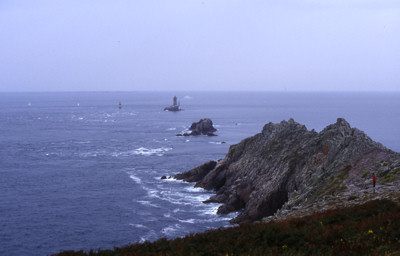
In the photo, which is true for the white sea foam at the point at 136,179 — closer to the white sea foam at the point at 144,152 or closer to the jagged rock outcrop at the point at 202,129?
the white sea foam at the point at 144,152

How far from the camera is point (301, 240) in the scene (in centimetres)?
1698

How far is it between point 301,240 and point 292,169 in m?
33.4

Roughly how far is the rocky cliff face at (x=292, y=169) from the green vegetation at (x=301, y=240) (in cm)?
964

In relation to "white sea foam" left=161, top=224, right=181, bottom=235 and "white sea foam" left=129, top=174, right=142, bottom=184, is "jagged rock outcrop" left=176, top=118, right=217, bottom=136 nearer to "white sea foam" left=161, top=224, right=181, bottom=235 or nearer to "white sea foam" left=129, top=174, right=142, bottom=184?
"white sea foam" left=129, top=174, right=142, bottom=184

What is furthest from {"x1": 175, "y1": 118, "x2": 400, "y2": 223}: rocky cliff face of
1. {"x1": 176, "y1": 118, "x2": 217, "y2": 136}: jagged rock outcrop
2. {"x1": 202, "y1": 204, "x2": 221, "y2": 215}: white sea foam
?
{"x1": 176, "y1": 118, "x2": 217, "y2": 136}: jagged rock outcrop

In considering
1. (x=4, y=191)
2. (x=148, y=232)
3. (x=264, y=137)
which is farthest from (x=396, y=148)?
(x=4, y=191)

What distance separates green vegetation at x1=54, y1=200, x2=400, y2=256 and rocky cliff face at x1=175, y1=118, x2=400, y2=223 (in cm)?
964

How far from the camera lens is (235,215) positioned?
169 ft

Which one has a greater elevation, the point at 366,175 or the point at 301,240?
the point at 301,240

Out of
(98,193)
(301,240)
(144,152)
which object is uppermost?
(301,240)

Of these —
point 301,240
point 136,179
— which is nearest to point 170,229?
point 136,179

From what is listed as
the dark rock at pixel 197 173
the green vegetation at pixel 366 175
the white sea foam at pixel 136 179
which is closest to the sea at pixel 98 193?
the white sea foam at pixel 136 179

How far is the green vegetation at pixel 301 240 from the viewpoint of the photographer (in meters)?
15.5

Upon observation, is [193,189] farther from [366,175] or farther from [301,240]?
[301,240]
